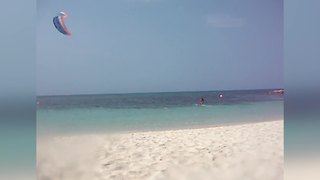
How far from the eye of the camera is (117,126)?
8.22ft

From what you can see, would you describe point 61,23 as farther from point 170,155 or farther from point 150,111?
point 170,155

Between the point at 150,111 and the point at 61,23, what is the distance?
2.67 ft

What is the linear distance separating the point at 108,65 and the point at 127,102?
27 cm

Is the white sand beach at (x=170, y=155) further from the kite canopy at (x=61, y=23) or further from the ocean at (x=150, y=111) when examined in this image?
the kite canopy at (x=61, y=23)

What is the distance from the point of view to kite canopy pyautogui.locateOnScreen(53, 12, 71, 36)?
7.61 ft

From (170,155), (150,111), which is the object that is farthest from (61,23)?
(170,155)

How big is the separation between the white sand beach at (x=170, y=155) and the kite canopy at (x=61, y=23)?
65cm

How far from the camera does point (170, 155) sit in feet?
8.32

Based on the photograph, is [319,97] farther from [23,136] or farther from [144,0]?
[23,136]

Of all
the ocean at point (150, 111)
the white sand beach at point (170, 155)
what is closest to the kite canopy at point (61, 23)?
the ocean at point (150, 111)

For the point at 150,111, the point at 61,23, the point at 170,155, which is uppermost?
the point at 61,23

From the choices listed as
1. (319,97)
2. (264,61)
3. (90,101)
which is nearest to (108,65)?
(90,101)

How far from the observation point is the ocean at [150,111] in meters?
2.35

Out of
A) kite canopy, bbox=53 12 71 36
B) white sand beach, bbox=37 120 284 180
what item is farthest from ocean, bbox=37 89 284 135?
A: kite canopy, bbox=53 12 71 36
